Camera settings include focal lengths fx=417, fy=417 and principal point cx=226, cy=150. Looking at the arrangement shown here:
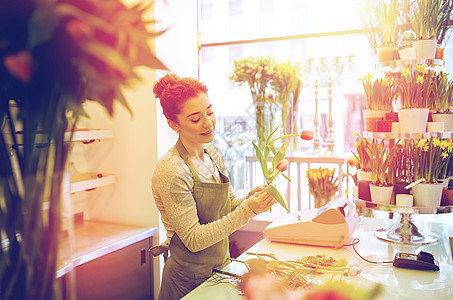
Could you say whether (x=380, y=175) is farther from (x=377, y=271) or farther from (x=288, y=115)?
(x=288, y=115)

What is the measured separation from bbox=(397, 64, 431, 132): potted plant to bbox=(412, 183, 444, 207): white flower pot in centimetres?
22

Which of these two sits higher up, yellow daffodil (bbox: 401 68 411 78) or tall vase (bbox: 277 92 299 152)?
yellow daffodil (bbox: 401 68 411 78)

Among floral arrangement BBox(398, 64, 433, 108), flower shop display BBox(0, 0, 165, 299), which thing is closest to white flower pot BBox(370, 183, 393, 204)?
floral arrangement BBox(398, 64, 433, 108)

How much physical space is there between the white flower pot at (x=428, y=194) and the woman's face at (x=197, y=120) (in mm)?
852

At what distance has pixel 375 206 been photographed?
1698mm

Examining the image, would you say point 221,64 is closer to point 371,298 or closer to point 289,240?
point 289,240

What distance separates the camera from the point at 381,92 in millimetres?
Answer: 1774

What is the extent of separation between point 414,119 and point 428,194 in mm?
300

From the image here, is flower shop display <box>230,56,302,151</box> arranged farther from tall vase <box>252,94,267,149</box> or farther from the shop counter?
the shop counter

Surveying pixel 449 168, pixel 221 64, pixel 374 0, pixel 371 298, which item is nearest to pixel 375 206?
pixel 449 168

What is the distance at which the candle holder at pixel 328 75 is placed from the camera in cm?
262

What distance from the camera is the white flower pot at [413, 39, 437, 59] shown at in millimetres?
1718

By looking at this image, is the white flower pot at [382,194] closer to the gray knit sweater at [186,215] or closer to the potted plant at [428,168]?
the potted plant at [428,168]

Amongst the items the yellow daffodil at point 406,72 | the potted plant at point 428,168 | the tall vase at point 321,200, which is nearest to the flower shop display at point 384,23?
the yellow daffodil at point 406,72
